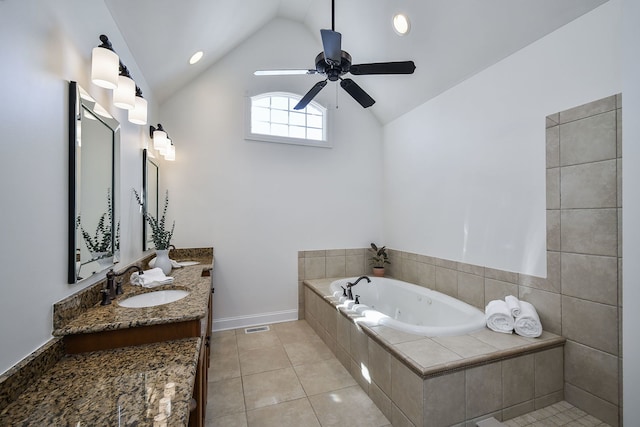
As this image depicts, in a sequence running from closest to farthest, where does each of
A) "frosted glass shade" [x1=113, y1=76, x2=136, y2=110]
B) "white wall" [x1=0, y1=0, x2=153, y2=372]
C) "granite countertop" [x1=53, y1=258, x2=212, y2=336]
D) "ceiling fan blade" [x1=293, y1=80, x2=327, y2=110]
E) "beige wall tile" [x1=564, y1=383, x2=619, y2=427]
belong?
"white wall" [x1=0, y1=0, x2=153, y2=372] → "granite countertop" [x1=53, y1=258, x2=212, y2=336] → "frosted glass shade" [x1=113, y1=76, x2=136, y2=110] → "beige wall tile" [x1=564, y1=383, x2=619, y2=427] → "ceiling fan blade" [x1=293, y1=80, x2=327, y2=110]

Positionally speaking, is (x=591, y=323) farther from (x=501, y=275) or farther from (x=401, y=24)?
(x=401, y=24)

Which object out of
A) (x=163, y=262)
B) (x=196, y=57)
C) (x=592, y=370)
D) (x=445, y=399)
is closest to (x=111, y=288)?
(x=163, y=262)

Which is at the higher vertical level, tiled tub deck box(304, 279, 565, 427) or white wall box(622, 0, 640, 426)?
white wall box(622, 0, 640, 426)

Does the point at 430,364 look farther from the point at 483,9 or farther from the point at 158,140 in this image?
the point at 158,140

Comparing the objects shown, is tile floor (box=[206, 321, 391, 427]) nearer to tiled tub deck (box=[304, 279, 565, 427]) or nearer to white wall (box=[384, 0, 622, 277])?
tiled tub deck (box=[304, 279, 565, 427])

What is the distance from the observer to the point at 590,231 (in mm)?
1803

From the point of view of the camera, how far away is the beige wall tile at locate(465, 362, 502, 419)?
164 cm

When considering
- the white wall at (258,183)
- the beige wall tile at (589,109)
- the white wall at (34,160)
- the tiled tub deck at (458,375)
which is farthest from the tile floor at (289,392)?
the beige wall tile at (589,109)

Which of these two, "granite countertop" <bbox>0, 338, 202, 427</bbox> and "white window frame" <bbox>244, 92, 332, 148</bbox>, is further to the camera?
"white window frame" <bbox>244, 92, 332, 148</bbox>


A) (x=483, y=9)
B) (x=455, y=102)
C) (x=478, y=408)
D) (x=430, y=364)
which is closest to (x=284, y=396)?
(x=430, y=364)

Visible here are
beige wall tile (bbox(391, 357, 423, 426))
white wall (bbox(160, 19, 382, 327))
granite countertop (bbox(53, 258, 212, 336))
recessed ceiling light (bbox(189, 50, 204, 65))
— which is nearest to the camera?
granite countertop (bbox(53, 258, 212, 336))

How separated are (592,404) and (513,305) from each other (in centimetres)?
68

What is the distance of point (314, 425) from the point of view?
1803 mm

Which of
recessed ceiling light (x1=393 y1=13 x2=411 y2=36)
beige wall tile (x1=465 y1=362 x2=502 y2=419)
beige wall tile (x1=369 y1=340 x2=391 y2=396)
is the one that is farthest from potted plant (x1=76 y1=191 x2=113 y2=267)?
recessed ceiling light (x1=393 y1=13 x2=411 y2=36)
